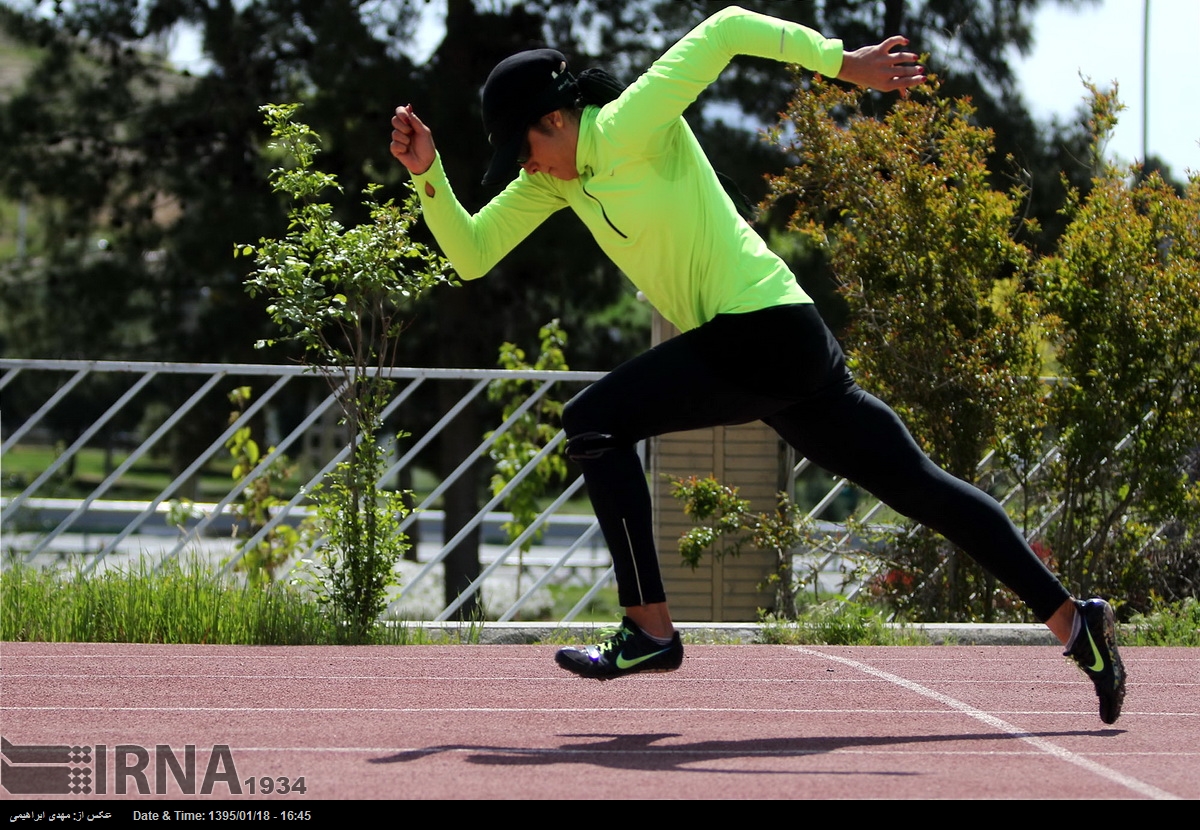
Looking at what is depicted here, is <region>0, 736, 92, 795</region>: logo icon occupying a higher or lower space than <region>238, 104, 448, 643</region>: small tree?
lower

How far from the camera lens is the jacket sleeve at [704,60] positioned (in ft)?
13.4

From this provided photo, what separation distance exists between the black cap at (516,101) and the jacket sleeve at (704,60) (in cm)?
20

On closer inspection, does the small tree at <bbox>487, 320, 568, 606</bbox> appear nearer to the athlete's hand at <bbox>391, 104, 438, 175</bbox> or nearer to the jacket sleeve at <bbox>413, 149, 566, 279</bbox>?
the jacket sleeve at <bbox>413, 149, 566, 279</bbox>

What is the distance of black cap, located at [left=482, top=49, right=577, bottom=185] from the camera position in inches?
168

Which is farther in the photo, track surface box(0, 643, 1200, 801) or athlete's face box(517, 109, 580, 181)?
athlete's face box(517, 109, 580, 181)

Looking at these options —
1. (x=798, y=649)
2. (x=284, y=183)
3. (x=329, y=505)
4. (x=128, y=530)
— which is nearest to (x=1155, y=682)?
(x=798, y=649)

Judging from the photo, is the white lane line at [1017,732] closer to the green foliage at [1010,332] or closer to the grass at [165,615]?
the green foliage at [1010,332]

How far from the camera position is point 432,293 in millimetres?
16281

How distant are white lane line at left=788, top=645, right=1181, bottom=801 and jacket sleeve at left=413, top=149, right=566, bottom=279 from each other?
196cm

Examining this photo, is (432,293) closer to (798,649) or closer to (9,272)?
(9,272)

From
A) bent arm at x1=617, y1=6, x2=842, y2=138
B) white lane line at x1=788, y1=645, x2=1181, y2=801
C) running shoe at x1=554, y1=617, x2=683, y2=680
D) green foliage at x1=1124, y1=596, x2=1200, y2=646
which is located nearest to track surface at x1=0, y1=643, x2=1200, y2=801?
white lane line at x1=788, y1=645, x2=1181, y2=801

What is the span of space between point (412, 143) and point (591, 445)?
3.27ft

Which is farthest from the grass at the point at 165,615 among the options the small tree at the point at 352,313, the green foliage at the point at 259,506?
the green foliage at the point at 259,506
